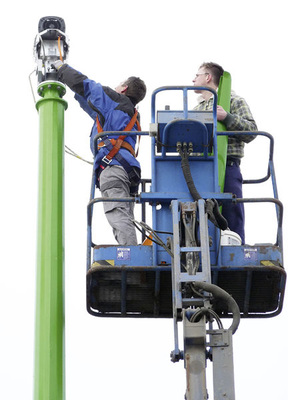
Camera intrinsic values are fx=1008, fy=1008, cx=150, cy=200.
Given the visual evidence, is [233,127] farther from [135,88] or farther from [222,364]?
[222,364]

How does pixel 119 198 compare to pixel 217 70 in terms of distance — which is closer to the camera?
pixel 119 198

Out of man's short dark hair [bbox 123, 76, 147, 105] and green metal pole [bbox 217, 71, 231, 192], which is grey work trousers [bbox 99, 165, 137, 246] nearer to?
green metal pole [bbox 217, 71, 231, 192]

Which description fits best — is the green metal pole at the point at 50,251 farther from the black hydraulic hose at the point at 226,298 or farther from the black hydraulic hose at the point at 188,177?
the black hydraulic hose at the point at 226,298

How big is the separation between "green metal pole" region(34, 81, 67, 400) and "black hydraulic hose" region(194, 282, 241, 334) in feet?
6.89

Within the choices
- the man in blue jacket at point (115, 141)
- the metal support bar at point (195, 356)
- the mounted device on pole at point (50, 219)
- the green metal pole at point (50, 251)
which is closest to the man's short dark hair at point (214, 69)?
the man in blue jacket at point (115, 141)

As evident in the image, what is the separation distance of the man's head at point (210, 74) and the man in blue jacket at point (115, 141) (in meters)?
0.76

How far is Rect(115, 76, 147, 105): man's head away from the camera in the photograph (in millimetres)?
12555

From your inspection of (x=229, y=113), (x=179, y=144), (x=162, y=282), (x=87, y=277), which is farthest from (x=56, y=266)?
(x=229, y=113)

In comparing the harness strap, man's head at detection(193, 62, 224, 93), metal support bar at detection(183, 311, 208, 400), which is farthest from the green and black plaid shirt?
metal support bar at detection(183, 311, 208, 400)

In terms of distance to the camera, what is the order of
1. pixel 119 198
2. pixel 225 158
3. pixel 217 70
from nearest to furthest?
pixel 119 198
pixel 225 158
pixel 217 70

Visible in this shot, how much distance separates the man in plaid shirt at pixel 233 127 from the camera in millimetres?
11891

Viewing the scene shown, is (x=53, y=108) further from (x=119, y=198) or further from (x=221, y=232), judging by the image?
(x=221, y=232)

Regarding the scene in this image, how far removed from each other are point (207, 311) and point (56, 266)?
2562 mm

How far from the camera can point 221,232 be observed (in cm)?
1128
